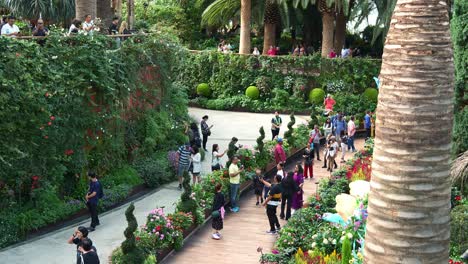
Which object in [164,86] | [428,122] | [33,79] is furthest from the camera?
[164,86]

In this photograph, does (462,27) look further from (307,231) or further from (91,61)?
(91,61)

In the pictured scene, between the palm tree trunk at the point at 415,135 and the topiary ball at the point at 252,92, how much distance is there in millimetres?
26673

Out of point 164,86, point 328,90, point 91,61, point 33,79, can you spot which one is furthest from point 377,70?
point 33,79

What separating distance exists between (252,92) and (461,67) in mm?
16399

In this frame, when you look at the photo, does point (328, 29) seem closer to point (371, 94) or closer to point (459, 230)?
point (371, 94)

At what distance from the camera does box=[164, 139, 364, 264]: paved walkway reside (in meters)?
13.4

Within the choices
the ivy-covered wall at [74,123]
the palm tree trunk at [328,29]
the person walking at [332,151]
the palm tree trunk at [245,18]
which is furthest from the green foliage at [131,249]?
the palm tree trunk at [245,18]

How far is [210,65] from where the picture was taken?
34094 millimetres

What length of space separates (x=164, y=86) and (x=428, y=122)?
16.6 meters

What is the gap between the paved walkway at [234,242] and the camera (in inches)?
526

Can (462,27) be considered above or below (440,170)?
above

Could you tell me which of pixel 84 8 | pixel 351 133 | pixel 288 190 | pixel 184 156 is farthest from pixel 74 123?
pixel 351 133

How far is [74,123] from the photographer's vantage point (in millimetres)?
16625

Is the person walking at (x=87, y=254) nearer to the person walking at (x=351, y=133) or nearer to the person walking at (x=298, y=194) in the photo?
the person walking at (x=298, y=194)
